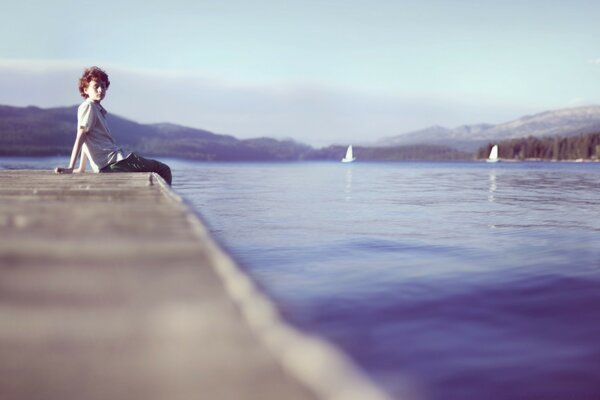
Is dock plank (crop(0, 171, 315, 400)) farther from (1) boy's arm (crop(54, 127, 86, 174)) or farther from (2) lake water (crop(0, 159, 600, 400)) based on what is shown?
(1) boy's arm (crop(54, 127, 86, 174))

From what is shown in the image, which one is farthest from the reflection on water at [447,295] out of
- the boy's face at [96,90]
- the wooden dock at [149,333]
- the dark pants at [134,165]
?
the boy's face at [96,90]

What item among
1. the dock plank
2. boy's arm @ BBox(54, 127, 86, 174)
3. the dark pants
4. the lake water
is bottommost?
the lake water

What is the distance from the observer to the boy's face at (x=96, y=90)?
8.23m

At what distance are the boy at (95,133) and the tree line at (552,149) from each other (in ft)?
572

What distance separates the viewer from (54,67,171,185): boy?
8.20 meters

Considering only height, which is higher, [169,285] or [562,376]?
[169,285]

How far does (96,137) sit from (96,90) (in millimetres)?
813

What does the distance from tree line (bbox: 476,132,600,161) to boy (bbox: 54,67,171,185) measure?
572 feet

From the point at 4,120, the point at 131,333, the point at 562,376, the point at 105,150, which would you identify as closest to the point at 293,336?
the point at 131,333

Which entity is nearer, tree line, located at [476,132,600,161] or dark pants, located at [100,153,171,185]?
dark pants, located at [100,153,171,185]

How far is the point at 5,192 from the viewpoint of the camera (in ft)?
16.8

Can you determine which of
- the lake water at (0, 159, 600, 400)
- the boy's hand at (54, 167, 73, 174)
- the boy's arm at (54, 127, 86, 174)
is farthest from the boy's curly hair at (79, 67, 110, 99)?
the lake water at (0, 159, 600, 400)

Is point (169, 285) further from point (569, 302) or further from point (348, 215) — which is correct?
point (348, 215)

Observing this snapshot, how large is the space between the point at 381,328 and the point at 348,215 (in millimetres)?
8229
